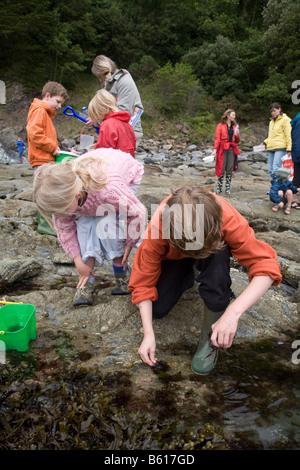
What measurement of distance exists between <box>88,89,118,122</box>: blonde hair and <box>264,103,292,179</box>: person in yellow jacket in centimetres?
467

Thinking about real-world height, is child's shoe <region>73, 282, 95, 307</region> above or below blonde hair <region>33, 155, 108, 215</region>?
below

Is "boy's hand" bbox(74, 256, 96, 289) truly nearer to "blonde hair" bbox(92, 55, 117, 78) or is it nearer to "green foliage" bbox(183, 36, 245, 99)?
"blonde hair" bbox(92, 55, 117, 78)

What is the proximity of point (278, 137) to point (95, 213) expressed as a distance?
5.83 metres

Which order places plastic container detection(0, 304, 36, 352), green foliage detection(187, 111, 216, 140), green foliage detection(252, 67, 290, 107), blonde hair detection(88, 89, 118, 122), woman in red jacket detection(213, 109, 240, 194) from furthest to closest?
green foliage detection(252, 67, 290, 107), green foliage detection(187, 111, 216, 140), woman in red jacket detection(213, 109, 240, 194), blonde hair detection(88, 89, 118, 122), plastic container detection(0, 304, 36, 352)

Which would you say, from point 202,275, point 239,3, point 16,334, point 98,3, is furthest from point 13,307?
point 239,3

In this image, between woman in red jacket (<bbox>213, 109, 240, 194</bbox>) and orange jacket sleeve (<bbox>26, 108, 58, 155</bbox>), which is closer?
orange jacket sleeve (<bbox>26, 108, 58, 155</bbox>)

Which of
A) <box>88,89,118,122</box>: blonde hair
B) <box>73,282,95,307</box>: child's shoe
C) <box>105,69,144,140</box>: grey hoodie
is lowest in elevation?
<box>73,282,95,307</box>: child's shoe

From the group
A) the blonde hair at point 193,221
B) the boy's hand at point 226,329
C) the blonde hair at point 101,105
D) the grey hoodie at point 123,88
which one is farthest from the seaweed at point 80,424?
the grey hoodie at point 123,88

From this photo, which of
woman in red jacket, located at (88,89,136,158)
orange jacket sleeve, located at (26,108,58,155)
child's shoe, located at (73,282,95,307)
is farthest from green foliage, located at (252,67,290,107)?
child's shoe, located at (73,282,95,307)

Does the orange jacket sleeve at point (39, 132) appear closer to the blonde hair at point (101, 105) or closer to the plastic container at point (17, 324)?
the blonde hair at point (101, 105)

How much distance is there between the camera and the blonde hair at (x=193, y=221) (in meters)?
1.71

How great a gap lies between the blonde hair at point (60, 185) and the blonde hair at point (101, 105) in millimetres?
1242

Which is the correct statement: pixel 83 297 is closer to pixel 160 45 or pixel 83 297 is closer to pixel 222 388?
pixel 222 388

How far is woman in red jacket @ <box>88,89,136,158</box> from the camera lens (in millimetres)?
3521
